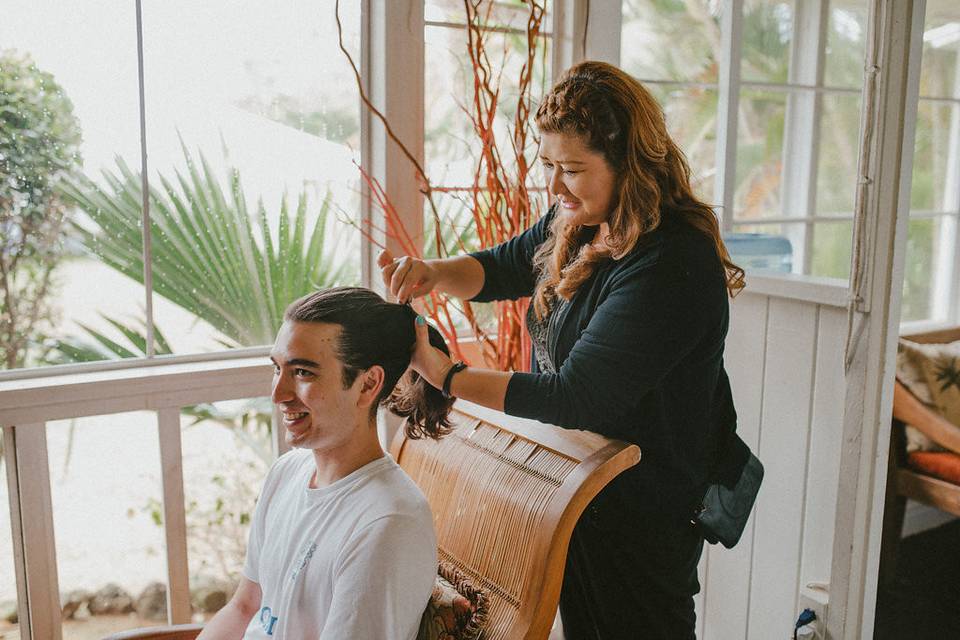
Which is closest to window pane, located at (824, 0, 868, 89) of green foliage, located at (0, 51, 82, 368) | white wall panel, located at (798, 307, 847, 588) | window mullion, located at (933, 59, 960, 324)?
window mullion, located at (933, 59, 960, 324)

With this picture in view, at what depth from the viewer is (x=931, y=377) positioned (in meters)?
3.08

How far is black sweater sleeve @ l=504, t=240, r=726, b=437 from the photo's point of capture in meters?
1.39

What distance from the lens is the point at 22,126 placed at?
2004 mm

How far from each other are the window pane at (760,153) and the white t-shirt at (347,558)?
9.58ft

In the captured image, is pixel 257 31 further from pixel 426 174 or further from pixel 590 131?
pixel 590 131

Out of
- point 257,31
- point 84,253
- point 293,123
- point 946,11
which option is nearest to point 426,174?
point 293,123

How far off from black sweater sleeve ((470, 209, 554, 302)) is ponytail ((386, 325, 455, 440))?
1.06 feet

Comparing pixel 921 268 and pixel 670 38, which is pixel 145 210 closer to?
pixel 670 38

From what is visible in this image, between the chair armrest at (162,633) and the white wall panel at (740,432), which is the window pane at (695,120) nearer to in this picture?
the white wall panel at (740,432)

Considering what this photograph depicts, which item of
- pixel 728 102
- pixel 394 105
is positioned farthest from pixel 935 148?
pixel 394 105

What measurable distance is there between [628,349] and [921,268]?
341 centimetres

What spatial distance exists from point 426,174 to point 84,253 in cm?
93

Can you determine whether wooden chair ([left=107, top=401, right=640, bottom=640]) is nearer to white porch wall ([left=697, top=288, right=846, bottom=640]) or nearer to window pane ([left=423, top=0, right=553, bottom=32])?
white porch wall ([left=697, top=288, right=846, bottom=640])

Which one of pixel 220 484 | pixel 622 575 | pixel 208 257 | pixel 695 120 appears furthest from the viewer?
pixel 695 120
